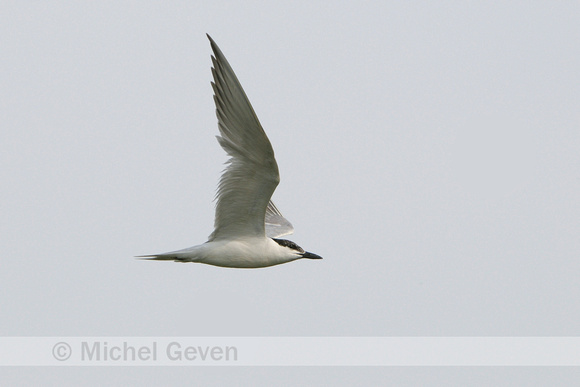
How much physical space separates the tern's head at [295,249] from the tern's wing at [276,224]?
3.01 ft

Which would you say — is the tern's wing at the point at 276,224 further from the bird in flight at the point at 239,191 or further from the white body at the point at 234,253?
the white body at the point at 234,253

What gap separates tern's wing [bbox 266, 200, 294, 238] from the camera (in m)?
11.7

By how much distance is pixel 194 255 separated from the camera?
9625mm

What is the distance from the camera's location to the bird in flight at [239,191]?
8531 mm

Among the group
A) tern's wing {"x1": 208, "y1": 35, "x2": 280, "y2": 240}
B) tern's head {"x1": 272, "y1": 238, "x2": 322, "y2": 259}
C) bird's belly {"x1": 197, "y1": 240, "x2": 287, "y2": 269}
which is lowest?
bird's belly {"x1": 197, "y1": 240, "x2": 287, "y2": 269}

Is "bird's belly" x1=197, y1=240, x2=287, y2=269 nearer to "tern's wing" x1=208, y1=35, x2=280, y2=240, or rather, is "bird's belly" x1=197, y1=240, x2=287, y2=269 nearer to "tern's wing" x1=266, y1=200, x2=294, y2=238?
"tern's wing" x1=208, y1=35, x2=280, y2=240

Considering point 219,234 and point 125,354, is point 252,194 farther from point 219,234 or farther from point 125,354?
point 125,354

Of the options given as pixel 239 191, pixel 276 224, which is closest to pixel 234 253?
pixel 239 191

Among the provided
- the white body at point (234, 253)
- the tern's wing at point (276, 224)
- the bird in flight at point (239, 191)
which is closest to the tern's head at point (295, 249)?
the bird in flight at point (239, 191)

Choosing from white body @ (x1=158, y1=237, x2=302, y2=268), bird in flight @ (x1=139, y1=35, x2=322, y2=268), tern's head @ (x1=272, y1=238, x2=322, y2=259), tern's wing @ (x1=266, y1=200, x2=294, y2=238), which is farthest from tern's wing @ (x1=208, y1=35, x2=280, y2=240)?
tern's wing @ (x1=266, y1=200, x2=294, y2=238)

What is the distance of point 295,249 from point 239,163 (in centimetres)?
193

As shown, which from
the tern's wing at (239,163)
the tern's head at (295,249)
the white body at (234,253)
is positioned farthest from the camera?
the tern's head at (295,249)

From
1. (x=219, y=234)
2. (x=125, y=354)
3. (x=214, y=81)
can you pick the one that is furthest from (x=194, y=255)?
(x=214, y=81)

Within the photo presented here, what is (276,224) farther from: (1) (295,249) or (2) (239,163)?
(2) (239,163)
